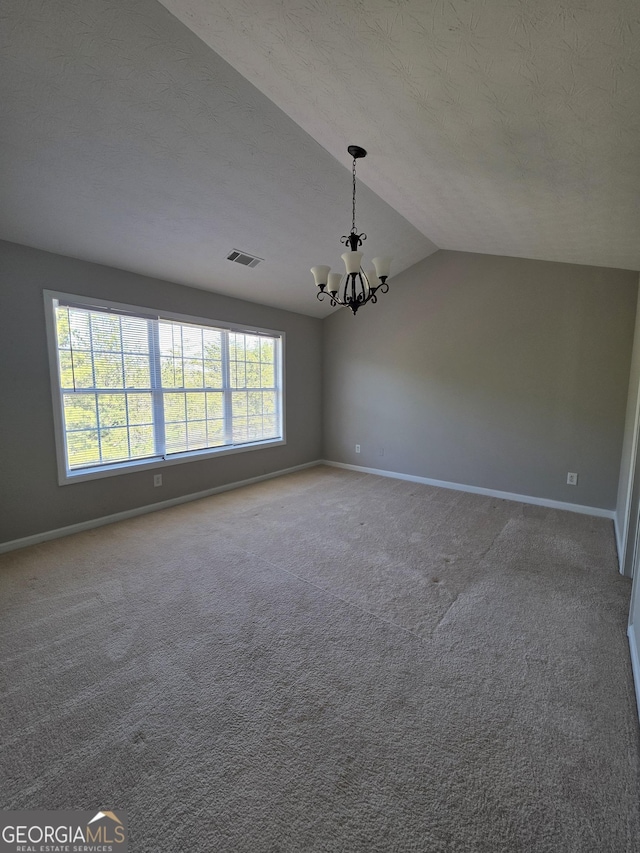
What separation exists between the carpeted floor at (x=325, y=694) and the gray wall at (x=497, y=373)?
4.08 feet

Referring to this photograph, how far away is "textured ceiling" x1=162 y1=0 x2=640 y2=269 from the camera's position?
1.24 meters

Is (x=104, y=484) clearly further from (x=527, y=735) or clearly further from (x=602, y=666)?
(x=602, y=666)

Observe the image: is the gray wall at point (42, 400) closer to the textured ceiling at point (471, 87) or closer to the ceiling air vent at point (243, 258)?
the ceiling air vent at point (243, 258)

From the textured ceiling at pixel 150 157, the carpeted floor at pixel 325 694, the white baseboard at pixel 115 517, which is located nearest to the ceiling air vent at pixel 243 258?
the textured ceiling at pixel 150 157

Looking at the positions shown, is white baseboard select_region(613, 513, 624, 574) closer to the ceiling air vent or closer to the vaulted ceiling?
the vaulted ceiling

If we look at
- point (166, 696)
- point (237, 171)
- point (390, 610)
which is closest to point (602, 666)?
point (390, 610)

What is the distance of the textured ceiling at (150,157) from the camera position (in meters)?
1.63

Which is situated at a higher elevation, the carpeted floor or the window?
the window

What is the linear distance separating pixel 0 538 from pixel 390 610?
10.1 feet

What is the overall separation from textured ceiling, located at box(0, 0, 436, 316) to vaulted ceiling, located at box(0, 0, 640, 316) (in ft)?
0.03

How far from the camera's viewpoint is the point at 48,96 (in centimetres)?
180

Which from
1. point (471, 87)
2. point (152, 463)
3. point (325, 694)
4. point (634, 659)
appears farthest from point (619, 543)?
point (152, 463)

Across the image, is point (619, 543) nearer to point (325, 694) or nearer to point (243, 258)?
point (325, 694)

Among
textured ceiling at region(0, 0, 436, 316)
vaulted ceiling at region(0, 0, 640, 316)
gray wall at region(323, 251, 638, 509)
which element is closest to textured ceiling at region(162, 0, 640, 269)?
vaulted ceiling at region(0, 0, 640, 316)
